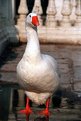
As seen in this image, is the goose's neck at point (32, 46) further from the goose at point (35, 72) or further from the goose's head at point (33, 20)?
the goose's head at point (33, 20)

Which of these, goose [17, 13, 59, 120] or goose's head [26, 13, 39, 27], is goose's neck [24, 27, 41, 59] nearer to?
goose [17, 13, 59, 120]

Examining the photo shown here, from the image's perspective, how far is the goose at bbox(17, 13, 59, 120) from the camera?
5.58m

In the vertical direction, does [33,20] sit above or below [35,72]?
above

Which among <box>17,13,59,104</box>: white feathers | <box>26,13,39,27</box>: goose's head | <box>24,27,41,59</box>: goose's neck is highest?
<box>26,13,39,27</box>: goose's head

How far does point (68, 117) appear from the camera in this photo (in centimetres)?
570

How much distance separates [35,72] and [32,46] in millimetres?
344

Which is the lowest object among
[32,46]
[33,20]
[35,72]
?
[35,72]

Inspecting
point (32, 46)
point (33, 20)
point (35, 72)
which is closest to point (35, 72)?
point (35, 72)

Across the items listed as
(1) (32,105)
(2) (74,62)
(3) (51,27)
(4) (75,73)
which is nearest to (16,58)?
(2) (74,62)

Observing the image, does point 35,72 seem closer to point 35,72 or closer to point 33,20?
point 35,72

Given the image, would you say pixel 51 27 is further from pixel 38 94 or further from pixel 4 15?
pixel 38 94

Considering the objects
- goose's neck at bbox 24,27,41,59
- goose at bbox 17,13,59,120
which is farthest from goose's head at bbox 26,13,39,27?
goose's neck at bbox 24,27,41,59

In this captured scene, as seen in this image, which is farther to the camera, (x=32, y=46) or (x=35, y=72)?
(x=32, y=46)

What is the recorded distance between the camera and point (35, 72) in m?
5.56
